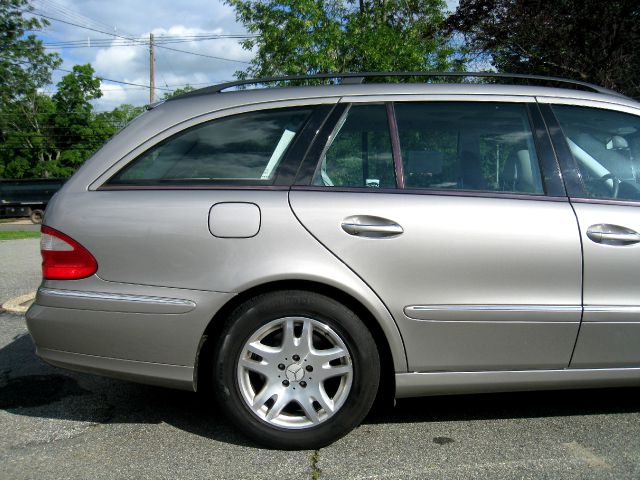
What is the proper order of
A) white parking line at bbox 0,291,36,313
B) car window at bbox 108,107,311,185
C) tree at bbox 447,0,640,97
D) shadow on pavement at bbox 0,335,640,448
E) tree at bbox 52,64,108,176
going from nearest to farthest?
car window at bbox 108,107,311,185 < shadow on pavement at bbox 0,335,640,448 < white parking line at bbox 0,291,36,313 < tree at bbox 447,0,640,97 < tree at bbox 52,64,108,176

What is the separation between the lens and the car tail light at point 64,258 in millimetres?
2875

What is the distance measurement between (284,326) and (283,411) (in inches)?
17.9

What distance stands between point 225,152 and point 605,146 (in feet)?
6.56

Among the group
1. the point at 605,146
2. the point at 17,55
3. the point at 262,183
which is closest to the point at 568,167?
the point at 605,146

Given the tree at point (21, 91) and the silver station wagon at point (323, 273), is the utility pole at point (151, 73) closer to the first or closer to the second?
the tree at point (21, 91)

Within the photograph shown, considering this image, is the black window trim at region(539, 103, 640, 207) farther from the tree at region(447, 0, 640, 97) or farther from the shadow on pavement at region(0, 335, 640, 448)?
the tree at region(447, 0, 640, 97)

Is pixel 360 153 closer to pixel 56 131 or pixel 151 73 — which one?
pixel 151 73

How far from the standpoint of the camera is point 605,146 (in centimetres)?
322

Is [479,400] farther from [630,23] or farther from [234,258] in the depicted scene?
[630,23]

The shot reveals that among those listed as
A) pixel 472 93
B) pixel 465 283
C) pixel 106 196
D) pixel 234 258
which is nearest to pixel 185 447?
pixel 234 258

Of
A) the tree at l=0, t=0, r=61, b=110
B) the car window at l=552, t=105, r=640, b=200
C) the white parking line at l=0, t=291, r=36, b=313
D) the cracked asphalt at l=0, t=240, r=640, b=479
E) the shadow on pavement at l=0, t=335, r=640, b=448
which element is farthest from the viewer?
the tree at l=0, t=0, r=61, b=110

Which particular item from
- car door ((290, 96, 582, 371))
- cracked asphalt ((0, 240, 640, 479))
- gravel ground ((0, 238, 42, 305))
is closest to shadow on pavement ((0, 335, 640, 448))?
cracked asphalt ((0, 240, 640, 479))

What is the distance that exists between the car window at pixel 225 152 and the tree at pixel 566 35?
26.6 feet

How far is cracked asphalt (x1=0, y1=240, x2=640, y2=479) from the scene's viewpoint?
274 cm
